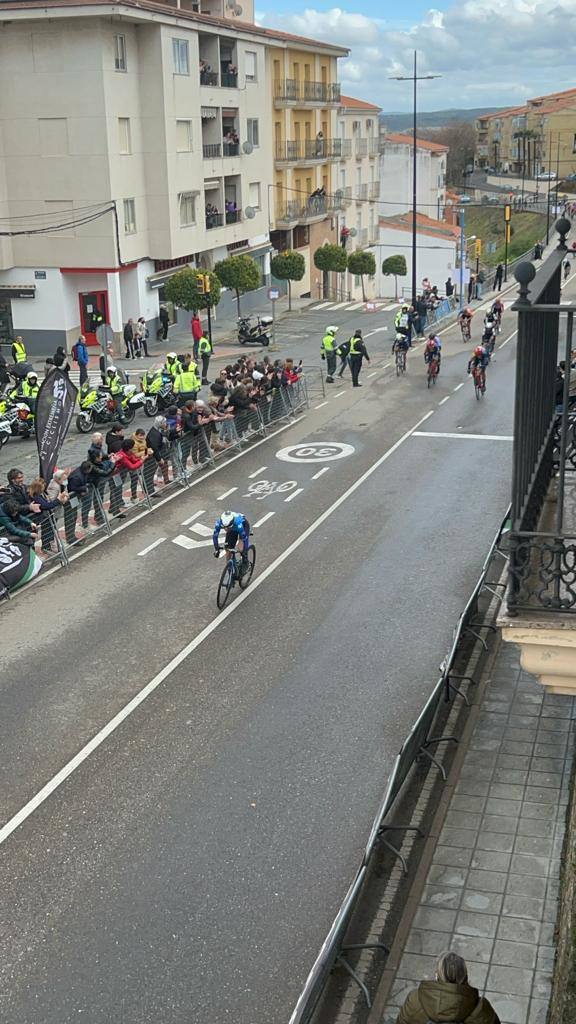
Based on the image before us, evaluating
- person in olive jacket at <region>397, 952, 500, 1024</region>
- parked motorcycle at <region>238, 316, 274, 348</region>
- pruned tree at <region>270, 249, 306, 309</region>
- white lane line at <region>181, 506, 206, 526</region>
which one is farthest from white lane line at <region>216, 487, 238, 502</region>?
pruned tree at <region>270, 249, 306, 309</region>

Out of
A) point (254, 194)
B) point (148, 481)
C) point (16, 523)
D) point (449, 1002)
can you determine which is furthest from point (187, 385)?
point (254, 194)

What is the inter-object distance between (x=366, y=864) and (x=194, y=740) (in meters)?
3.65

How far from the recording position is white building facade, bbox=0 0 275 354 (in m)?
35.3

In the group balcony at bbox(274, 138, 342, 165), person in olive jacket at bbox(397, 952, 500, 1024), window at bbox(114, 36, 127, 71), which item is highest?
window at bbox(114, 36, 127, 71)

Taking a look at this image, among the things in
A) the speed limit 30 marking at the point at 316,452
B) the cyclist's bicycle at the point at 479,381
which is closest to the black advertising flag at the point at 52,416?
the speed limit 30 marking at the point at 316,452

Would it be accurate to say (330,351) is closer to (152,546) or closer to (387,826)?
(152,546)

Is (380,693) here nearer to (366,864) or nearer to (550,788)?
(550,788)

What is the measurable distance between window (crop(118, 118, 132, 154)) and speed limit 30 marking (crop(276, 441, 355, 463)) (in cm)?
1792

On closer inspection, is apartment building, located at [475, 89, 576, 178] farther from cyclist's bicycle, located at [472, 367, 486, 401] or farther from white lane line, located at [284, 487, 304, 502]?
white lane line, located at [284, 487, 304, 502]

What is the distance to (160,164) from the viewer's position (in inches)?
1539

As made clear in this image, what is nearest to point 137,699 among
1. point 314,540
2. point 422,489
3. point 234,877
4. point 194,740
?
point 194,740

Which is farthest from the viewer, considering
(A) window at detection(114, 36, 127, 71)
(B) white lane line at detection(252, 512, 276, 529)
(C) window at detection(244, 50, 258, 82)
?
(C) window at detection(244, 50, 258, 82)

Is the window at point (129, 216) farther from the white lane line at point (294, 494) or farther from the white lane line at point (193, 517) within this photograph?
the white lane line at point (193, 517)

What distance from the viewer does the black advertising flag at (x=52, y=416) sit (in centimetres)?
1786
